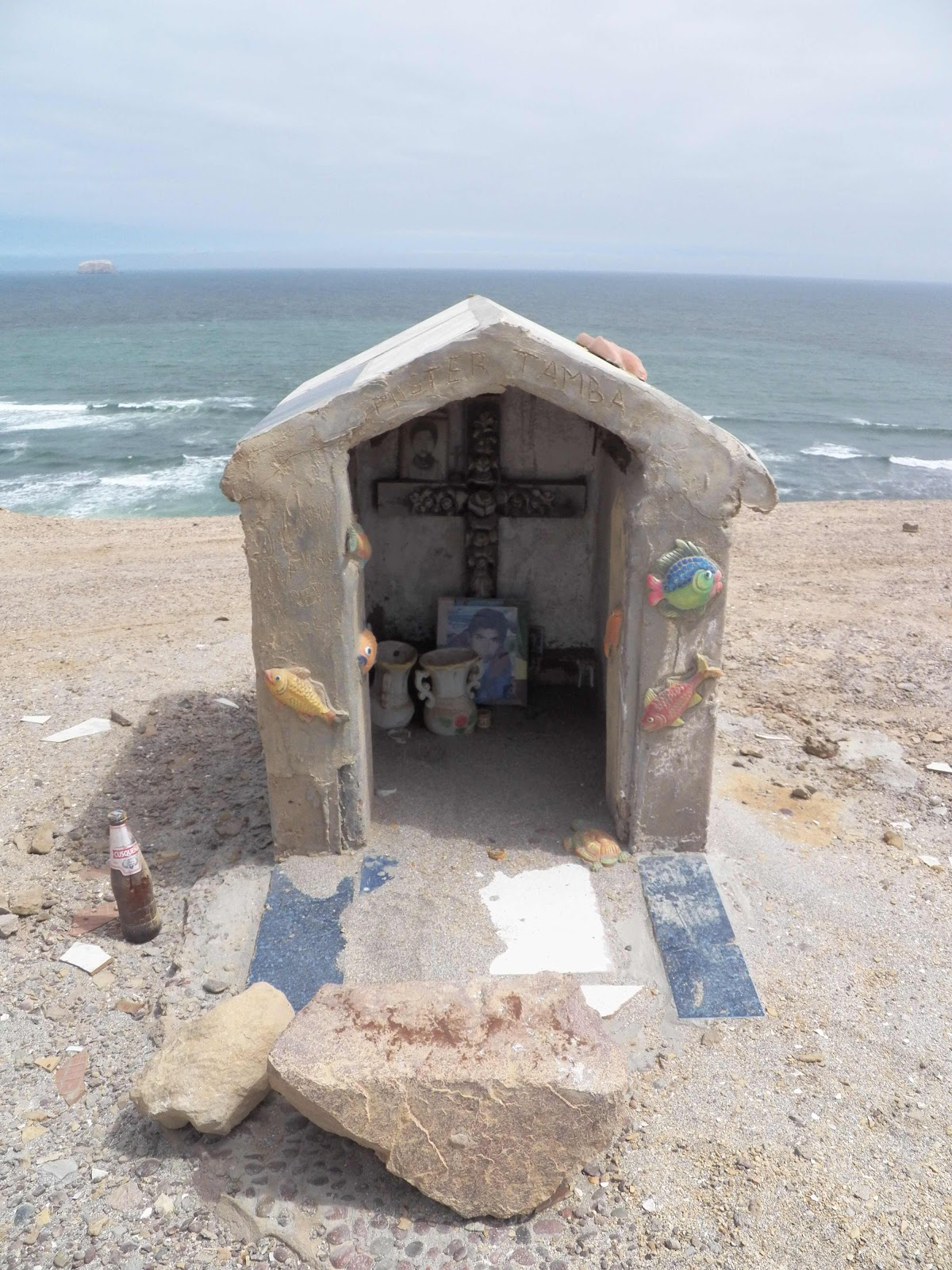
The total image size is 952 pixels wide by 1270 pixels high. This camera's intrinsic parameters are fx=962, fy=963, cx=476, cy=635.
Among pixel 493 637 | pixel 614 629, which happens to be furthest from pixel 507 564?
pixel 614 629

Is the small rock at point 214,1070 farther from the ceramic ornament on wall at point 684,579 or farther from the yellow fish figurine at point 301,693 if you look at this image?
the ceramic ornament on wall at point 684,579

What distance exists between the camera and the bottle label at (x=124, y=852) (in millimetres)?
5652

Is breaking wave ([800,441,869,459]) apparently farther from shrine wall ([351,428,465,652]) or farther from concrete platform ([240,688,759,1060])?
concrete platform ([240,688,759,1060])

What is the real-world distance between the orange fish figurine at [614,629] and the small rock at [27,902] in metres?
4.13

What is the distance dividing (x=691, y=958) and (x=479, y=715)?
3.15 m

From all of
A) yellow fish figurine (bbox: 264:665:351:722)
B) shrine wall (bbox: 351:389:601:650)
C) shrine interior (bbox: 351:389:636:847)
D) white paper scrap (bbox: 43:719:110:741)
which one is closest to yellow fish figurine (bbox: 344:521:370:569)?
yellow fish figurine (bbox: 264:665:351:722)

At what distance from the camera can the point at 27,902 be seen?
6309 millimetres

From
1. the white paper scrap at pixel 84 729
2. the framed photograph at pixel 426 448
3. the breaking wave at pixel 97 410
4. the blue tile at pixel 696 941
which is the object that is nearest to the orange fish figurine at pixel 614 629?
the blue tile at pixel 696 941

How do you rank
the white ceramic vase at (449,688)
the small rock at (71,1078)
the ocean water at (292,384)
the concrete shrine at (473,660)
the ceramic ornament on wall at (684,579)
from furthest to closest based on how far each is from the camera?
the ocean water at (292,384), the white ceramic vase at (449,688), the ceramic ornament on wall at (684,579), the concrete shrine at (473,660), the small rock at (71,1078)

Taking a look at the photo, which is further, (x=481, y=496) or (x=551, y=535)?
(x=551, y=535)

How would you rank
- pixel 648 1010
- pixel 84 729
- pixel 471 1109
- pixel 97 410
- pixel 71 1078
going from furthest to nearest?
1. pixel 97 410
2. pixel 84 729
3. pixel 648 1010
4. pixel 71 1078
5. pixel 471 1109

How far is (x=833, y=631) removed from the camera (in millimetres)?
11422

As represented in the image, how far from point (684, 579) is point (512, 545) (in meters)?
3.06

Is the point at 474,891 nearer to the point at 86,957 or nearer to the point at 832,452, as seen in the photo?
the point at 86,957
